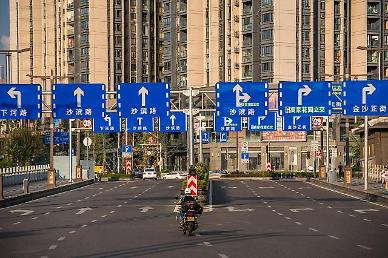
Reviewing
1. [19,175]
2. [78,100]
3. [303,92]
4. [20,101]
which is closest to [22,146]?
[19,175]

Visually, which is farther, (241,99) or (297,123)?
(297,123)

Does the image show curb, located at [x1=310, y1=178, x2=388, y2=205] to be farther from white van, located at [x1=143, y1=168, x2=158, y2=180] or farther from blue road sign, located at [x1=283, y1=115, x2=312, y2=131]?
white van, located at [x1=143, y1=168, x2=158, y2=180]

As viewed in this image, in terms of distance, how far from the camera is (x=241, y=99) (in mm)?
52781

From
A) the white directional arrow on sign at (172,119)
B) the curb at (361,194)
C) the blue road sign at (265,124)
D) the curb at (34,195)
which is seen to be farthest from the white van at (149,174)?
the blue road sign at (265,124)

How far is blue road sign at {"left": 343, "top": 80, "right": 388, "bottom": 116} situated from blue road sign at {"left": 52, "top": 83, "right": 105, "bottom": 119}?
581 inches

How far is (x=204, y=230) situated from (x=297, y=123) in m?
49.4

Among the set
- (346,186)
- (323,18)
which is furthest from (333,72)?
(346,186)

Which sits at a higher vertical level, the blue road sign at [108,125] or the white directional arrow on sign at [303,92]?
the white directional arrow on sign at [303,92]

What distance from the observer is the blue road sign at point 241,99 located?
52406mm

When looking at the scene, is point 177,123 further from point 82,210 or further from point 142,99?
point 82,210

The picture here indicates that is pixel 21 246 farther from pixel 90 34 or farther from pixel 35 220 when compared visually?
pixel 90 34

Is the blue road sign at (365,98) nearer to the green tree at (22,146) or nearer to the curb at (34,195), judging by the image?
the curb at (34,195)

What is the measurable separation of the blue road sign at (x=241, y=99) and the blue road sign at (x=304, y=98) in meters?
1.16

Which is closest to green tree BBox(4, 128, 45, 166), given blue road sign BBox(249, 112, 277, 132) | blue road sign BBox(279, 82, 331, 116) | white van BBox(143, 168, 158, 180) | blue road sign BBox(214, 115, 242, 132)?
white van BBox(143, 168, 158, 180)
